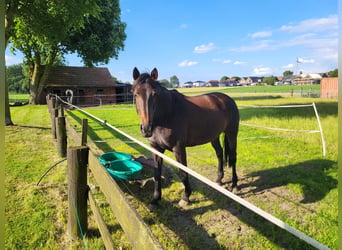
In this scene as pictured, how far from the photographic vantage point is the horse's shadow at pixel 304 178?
3.83 m

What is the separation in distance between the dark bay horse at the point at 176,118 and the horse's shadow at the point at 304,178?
75 centimetres

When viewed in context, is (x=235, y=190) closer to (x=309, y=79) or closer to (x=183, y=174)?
(x=183, y=174)

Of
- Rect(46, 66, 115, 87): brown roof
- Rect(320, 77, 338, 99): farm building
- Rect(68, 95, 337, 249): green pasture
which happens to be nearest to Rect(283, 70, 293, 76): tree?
Rect(320, 77, 338, 99): farm building

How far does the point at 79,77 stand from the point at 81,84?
1357 mm

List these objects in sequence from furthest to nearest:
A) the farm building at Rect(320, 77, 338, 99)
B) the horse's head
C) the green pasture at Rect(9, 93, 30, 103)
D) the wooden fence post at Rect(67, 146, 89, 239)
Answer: the green pasture at Rect(9, 93, 30, 103)
the farm building at Rect(320, 77, 338, 99)
the horse's head
the wooden fence post at Rect(67, 146, 89, 239)

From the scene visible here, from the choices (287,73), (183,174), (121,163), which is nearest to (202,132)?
(183,174)

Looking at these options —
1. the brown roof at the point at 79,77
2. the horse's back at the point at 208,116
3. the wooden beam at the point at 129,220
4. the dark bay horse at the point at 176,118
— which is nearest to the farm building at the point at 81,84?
the brown roof at the point at 79,77

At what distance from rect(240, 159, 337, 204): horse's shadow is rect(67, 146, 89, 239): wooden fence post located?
2.90 metres

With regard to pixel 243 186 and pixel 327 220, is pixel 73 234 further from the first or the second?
pixel 327 220

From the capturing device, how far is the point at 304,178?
4352 mm

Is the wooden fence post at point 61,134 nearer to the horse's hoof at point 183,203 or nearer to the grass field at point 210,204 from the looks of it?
the grass field at point 210,204

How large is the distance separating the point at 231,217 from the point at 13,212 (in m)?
3.20

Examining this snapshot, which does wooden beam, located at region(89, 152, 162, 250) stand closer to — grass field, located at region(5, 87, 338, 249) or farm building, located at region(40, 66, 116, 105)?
grass field, located at region(5, 87, 338, 249)

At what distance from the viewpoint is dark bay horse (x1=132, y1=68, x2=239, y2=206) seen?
8.73ft
